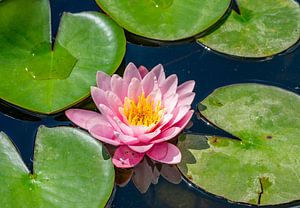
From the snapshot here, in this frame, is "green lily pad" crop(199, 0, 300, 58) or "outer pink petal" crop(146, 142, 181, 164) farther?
"green lily pad" crop(199, 0, 300, 58)

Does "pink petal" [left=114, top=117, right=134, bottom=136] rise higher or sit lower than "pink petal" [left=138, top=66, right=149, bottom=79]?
lower

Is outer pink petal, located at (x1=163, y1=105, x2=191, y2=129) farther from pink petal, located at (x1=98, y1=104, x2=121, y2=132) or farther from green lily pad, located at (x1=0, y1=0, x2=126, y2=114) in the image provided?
green lily pad, located at (x1=0, y1=0, x2=126, y2=114)

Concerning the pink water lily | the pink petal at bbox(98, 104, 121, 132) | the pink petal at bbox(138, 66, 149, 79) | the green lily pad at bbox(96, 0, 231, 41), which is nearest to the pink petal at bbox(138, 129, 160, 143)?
the pink water lily

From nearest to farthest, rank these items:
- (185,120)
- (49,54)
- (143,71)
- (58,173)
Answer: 1. (58,173)
2. (185,120)
3. (143,71)
4. (49,54)

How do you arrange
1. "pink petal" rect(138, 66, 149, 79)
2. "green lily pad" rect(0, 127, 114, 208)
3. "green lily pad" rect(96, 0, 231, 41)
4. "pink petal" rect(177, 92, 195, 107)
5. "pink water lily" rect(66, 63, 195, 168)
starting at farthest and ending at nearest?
"green lily pad" rect(96, 0, 231, 41) → "pink petal" rect(138, 66, 149, 79) → "pink petal" rect(177, 92, 195, 107) → "pink water lily" rect(66, 63, 195, 168) → "green lily pad" rect(0, 127, 114, 208)

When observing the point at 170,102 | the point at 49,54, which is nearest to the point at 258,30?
the point at 170,102

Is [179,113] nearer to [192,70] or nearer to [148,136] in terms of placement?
[148,136]
